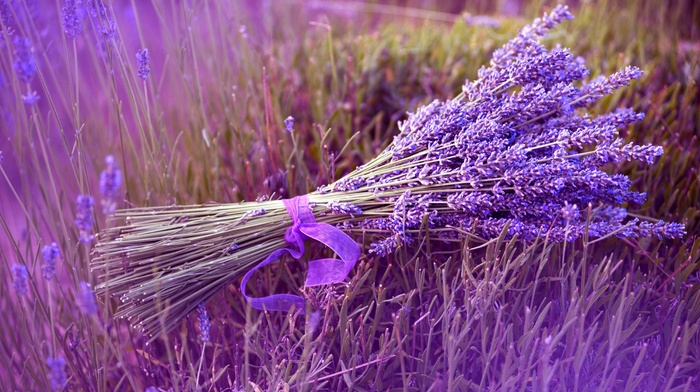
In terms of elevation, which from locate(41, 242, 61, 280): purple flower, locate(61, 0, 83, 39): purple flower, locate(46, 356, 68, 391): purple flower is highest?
locate(61, 0, 83, 39): purple flower

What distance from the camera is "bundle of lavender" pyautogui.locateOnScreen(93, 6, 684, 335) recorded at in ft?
4.01

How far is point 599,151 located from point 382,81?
4.61 feet

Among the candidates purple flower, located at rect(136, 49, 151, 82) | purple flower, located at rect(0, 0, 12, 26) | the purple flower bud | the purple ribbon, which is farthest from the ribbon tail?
purple flower, located at rect(0, 0, 12, 26)

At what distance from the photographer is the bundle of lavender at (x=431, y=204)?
48.1 inches

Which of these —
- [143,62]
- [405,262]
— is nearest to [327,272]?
[405,262]

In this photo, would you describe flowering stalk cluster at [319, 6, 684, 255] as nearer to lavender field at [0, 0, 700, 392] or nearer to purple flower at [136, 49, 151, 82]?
lavender field at [0, 0, 700, 392]

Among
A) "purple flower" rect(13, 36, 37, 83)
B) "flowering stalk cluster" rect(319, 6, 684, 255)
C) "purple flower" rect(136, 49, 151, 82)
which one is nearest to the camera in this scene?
"purple flower" rect(13, 36, 37, 83)

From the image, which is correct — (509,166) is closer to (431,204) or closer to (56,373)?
(431,204)

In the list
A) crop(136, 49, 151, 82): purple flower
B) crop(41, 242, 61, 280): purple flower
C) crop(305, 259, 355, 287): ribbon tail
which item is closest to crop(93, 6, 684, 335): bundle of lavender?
crop(305, 259, 355, 287): ribbon tail

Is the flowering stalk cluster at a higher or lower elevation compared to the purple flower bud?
higher

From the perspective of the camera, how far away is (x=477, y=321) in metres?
1.22

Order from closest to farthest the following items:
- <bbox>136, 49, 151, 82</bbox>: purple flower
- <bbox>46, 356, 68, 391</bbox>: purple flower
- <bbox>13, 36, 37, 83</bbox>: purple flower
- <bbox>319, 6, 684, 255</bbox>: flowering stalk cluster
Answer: <bbox>46, 356, 68, 391</bbox>: purple flower < <bbox>13, 36, 37, 83</bbox>: purple flower < <bbox>319, 6, 684, 255</bbox>: flowering stalk cluster < <bbox>136, 49, 151, 82</bbox>: purple flower

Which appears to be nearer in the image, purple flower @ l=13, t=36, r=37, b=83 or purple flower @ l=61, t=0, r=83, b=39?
purple flower @ l=13, t=36, r=37, b=83

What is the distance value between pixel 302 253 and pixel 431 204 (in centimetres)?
34
